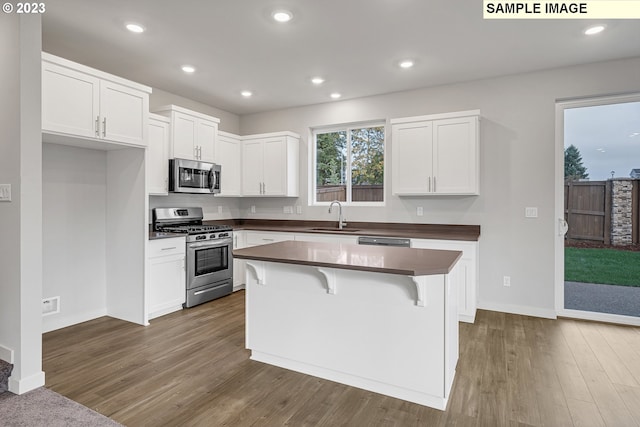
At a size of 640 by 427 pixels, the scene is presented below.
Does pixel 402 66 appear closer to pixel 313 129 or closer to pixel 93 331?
pixel 313 129

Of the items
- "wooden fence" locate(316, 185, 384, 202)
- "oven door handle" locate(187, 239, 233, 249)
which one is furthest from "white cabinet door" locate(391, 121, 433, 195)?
"oven door handle" locate(187, 239, 233, 249)

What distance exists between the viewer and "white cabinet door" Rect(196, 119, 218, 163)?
453 cm

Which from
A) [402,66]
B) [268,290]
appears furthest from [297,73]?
[268,290]

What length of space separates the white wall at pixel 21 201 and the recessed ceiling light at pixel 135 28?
2.26 ft

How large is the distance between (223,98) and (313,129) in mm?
1374

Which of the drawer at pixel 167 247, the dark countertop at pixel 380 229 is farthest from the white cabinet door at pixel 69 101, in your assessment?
the dark countertop at pixel 380 229

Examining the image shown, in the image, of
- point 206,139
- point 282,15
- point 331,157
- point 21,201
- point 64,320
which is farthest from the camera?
point 331,157

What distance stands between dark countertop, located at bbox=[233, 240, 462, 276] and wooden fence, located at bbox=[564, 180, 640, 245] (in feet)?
7.52

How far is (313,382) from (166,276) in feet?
7.26

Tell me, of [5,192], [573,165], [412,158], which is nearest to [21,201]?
[5,192]

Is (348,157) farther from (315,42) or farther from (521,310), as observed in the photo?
(521,310)

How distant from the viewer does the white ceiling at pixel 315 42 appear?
106 inches

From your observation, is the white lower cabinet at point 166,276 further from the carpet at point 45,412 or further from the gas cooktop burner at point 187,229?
the carpet at point 45,412

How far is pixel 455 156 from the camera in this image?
13.1 feet
